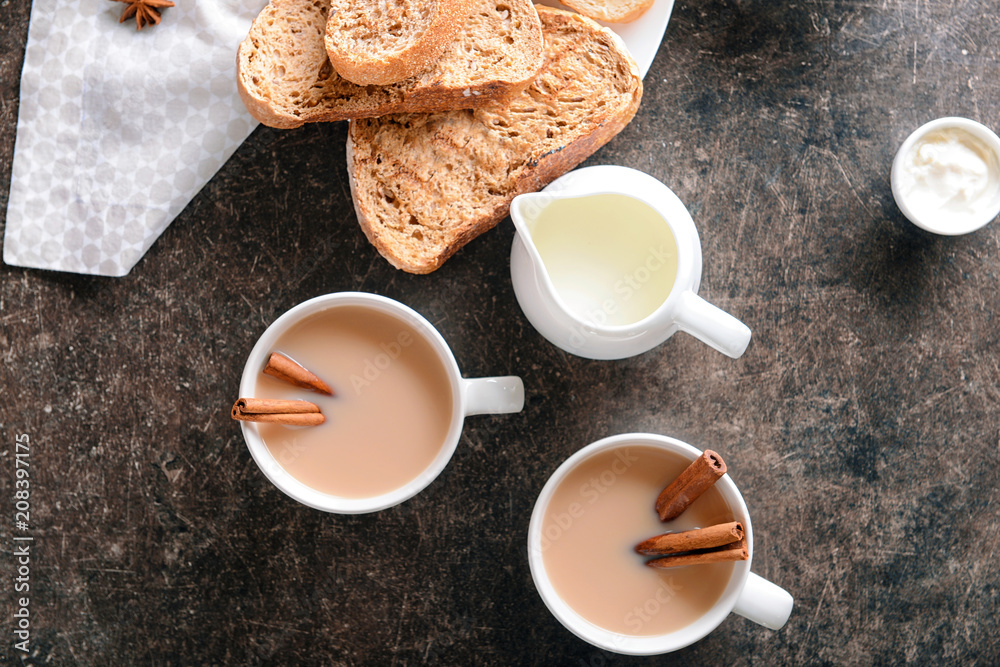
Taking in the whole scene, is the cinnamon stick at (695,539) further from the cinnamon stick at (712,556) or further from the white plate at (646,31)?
the white plate at (646,31)

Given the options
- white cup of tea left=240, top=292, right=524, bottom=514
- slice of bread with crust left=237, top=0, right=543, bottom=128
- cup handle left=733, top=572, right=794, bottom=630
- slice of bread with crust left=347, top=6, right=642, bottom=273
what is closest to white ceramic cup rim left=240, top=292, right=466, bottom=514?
white cup of tea left=240, top=292, right=524, bottom=514

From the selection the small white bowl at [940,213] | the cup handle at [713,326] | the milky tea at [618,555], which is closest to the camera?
the cup handle at [713,326]

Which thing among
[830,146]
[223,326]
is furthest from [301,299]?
[830,146]

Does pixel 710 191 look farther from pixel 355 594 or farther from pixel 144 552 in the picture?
pixel 144 552

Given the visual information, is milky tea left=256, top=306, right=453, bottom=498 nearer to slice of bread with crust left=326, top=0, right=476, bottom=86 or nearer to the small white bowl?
slice of bread with crust left=326, top=0, right=476, bottom=86

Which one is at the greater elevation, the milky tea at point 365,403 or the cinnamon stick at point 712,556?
the milky tea at point 365,403

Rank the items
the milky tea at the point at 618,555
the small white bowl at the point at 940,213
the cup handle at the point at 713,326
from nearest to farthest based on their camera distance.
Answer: the cup handle at the point at 713,326, the milky tea at the point at 618,555, the small white bowl at the point at 940,213

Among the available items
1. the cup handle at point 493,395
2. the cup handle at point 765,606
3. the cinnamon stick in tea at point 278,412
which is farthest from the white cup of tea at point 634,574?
the cinnamon stick in tea at point 278,412

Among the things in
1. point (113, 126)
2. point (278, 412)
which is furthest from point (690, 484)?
point (113, 126)
